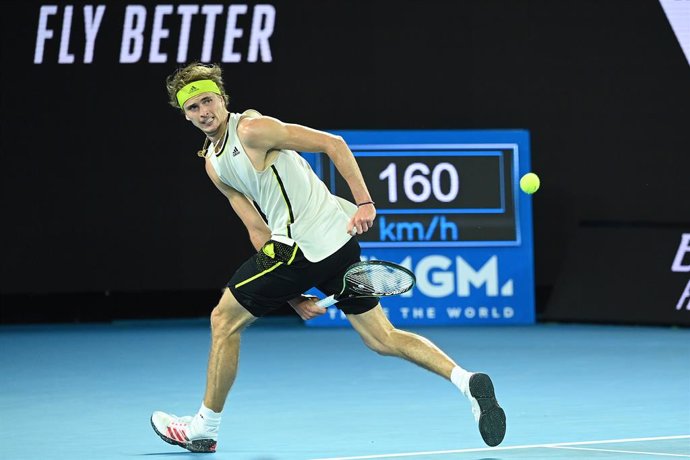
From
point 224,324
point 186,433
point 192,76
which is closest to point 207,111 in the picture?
point 192,76

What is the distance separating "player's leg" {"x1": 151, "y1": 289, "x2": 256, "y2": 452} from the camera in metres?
5.15

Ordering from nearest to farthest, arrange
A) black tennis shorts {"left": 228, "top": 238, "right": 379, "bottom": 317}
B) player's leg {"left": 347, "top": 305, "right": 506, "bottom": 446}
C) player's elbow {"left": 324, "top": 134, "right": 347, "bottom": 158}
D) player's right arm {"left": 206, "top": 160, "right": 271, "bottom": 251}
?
player's leg {"left": 347, "top": 305, "right": 506, "bottom": 446}
player's elbow {"left": 324, "top": 134, "right": 347, "bottom": 158}
black tennis shorts {"left": 228, "top": 238, "right": 379, "bottom": 317}
player's right arm {"left": 206, "top": 160, "right": 271, "bottom": 251}

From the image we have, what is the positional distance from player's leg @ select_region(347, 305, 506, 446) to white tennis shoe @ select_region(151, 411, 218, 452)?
2.18ft

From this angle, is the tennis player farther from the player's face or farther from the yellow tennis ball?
the yellow tennis ball

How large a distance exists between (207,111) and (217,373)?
929 millimetres

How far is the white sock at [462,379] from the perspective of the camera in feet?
16.1

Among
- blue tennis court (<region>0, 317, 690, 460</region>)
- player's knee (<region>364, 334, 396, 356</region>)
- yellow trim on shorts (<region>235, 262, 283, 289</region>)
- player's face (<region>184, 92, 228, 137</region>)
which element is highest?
player's face (<region>184, 92, 228, 137</region>)

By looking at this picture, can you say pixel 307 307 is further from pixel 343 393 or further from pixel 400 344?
pixel 343 393

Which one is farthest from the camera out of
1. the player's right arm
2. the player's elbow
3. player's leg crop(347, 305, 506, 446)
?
the player's right arm

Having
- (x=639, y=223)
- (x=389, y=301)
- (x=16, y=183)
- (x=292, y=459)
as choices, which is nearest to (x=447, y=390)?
(x=292, y=459)

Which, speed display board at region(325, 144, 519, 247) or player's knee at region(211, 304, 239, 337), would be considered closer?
player's knee at region(211, 304, 239, 337)

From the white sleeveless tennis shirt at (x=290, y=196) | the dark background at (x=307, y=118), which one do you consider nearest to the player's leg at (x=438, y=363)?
the white sleeveless tennis shirt at (x=290, y=196)

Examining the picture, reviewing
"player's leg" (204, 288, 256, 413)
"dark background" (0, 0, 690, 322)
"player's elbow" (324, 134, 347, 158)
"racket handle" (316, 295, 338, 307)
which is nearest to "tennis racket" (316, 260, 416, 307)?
"racket handle" (316, 295, 338, 307)

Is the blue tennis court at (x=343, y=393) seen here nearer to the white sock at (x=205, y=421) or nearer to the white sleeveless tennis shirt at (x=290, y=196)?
the white sock at (x=205, y=421)
